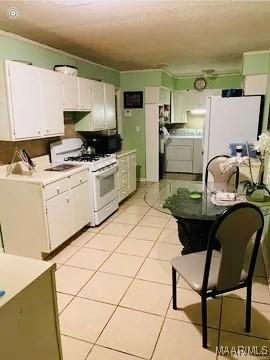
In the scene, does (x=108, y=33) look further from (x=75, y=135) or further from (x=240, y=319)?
(x=240, y=319)

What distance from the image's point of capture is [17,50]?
3.02 metres

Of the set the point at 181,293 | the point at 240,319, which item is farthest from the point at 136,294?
the point at 240,319

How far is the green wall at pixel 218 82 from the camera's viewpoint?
6.28m

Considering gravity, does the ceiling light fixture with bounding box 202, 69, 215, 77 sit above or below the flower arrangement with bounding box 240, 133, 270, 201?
above

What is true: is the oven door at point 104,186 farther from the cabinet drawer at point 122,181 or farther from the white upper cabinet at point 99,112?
the white upper cabinet at point 99,112

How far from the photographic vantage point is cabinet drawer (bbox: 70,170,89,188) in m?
3.10

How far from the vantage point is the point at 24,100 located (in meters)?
2.71

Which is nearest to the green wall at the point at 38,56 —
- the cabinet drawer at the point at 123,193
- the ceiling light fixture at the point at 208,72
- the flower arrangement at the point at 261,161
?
the cabinet drawer at the point at 123,193

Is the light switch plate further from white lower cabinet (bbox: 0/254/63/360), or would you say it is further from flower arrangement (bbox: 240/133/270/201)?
white lower cabinet (bbox: 0/254/63/360)

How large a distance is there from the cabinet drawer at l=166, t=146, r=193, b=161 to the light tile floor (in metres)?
3.77

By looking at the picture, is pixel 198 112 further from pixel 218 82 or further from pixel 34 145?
pixel 34 145

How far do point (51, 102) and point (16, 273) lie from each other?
7.99 feet

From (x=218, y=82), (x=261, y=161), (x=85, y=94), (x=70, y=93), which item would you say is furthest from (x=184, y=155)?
(x=261, y=161)

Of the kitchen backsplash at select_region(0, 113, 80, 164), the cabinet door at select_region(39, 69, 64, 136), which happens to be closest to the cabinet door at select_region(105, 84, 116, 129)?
the kitchen backsplash at select_region(0, 113, 80, 164)
